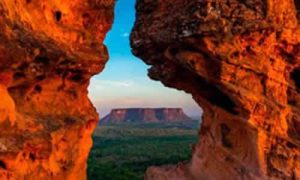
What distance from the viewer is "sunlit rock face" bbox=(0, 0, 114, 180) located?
1028 centimetres

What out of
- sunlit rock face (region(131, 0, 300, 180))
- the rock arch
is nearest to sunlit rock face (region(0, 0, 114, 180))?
the rock arch

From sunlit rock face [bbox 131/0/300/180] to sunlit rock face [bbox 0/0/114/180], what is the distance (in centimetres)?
311

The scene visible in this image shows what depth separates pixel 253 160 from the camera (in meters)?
16.2

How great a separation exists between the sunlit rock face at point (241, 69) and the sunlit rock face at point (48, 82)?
311 cm

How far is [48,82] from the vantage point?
40.8 ft

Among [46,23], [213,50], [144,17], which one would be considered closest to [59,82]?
[46,23]

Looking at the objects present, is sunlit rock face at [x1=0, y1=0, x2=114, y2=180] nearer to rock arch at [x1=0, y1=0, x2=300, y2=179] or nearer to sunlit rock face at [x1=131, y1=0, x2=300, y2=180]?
rock arch at [x1=0, y1=0, x2=300, y2=179]

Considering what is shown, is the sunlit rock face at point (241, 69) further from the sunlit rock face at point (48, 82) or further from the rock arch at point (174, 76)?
the sunlit rock face at point (48, 82)

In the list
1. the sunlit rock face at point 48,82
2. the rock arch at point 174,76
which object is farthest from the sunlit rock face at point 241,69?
the sunlit rock face at point 48,82

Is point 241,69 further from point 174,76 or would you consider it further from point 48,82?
point 48,82

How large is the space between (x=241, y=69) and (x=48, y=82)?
6.93 meters

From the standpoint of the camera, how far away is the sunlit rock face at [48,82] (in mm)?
10281

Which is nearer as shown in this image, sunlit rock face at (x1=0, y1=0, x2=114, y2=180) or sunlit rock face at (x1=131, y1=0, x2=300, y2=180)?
sunlit rock face at (x1=0, y1=0, x2=114, y2=180)

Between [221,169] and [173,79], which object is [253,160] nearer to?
[221,169]
